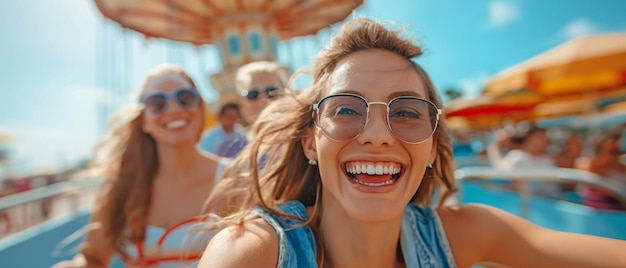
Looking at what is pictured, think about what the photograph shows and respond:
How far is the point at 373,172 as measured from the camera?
113cm

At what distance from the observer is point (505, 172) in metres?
3.24

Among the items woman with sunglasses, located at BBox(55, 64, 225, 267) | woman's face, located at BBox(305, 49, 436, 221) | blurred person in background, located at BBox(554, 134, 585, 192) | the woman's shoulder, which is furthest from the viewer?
blurred person in background, located at BBox(554, 134, 585, 192)

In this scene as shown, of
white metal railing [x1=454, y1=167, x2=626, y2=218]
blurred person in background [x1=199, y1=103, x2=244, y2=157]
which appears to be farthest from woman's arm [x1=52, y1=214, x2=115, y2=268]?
white metal railing [x1=454, y1=167, x2=626, y2=218]

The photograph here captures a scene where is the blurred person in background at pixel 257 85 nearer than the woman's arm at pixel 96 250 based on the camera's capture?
No

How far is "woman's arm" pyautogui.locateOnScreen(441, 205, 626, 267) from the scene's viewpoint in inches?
46.8

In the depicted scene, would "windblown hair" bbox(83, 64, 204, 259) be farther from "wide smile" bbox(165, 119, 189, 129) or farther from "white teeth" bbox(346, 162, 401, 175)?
"white teeth" bbox(346, 162, 401, 175)

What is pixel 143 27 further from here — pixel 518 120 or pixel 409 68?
pixel 409 68

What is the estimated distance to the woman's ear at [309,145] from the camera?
136 centimetres

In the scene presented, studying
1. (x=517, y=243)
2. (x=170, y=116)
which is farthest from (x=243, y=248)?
(x=170, y=116)

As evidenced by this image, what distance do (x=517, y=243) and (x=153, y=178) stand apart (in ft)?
6.07

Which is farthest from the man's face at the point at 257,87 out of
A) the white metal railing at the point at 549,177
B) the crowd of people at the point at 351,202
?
the white metal railing at the point at 549,177

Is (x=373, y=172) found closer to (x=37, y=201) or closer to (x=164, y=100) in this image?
(x=164, y=100)

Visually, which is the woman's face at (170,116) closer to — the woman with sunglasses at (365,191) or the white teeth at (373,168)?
the woman with sunglasses at (365,191)

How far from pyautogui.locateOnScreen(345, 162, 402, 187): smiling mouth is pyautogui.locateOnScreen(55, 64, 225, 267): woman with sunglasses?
1023 mm
